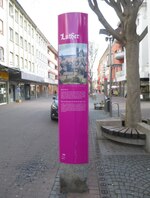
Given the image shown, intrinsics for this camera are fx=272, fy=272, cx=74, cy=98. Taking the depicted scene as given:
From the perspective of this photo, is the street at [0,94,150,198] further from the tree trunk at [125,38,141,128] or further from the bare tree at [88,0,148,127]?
the bare tree at [88,0,148,127]

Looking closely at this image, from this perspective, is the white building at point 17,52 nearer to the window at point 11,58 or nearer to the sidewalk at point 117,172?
the window at point 11,58

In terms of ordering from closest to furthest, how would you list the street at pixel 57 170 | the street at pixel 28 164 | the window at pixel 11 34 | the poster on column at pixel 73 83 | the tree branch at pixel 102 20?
the poster on column at pixel 73 83 → the street at pixel 57 170 → the street at pixel 28 164 → the tree branch at pixel 102 20 → the window at pixel 11 34

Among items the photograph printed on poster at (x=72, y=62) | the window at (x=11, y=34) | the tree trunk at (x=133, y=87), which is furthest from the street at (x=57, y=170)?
the window at (x=11, y=34)

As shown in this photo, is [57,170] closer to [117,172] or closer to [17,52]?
[117,172]

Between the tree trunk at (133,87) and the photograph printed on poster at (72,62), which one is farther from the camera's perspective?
the tree trunk at (133,87)

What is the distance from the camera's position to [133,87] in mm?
8203

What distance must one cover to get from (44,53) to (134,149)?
58.1m

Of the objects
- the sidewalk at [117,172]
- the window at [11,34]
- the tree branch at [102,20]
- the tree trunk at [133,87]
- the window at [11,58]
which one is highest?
the window at [11,34]

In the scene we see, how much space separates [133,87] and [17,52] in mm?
31829

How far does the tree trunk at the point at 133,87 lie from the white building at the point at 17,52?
17458 millimetres

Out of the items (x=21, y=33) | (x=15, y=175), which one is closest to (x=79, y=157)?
(x=15, y=175)

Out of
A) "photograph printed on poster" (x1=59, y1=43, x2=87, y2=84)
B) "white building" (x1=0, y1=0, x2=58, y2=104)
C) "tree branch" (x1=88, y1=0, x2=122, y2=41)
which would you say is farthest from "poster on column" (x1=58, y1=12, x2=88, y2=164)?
"white building" (x1=0, y1=0, x2=58, y2=104)

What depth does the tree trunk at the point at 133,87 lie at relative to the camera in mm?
8188

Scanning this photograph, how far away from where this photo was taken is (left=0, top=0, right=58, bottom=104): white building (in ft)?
102
